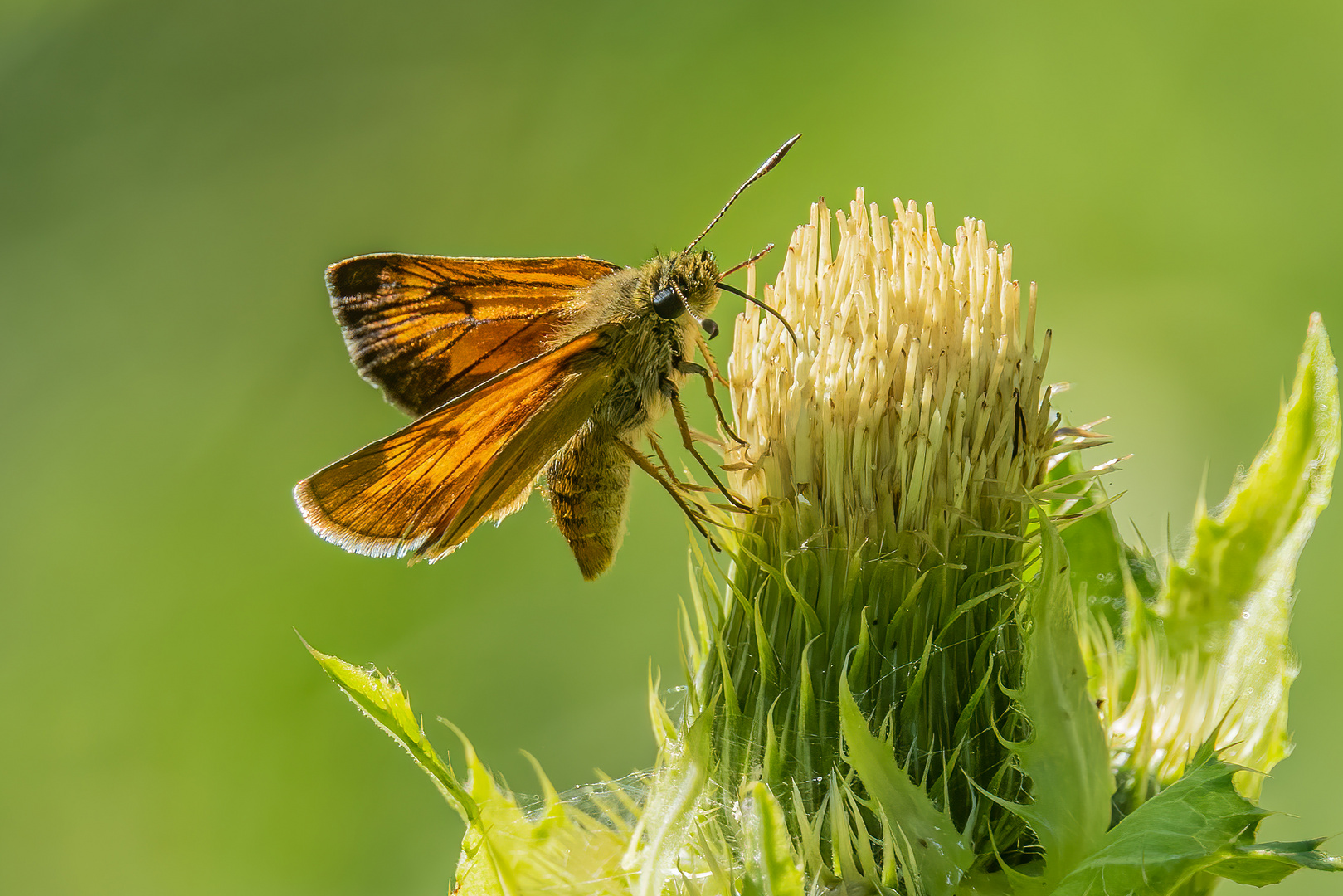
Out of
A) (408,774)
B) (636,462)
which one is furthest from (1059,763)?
(408,774)

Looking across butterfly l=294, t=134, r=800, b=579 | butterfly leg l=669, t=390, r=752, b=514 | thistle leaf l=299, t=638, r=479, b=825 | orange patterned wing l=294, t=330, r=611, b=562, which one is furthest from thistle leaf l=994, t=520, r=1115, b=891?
orange patterned wing l=294, t=330, r=611, b=562

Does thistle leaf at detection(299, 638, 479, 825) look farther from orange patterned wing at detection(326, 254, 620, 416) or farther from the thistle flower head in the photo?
orange patterned wing at detection(326, 254, 620, 416)

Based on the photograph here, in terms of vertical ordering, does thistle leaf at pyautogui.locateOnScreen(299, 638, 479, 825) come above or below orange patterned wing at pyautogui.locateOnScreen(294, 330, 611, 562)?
below

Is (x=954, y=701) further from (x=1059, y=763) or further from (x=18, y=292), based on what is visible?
(x=18, y=292)

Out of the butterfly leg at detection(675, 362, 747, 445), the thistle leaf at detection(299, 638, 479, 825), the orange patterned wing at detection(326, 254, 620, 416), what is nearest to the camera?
the thistle leaf at detection(299, 638, 479, 825)

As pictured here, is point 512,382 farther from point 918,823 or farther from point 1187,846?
point 1187,846
